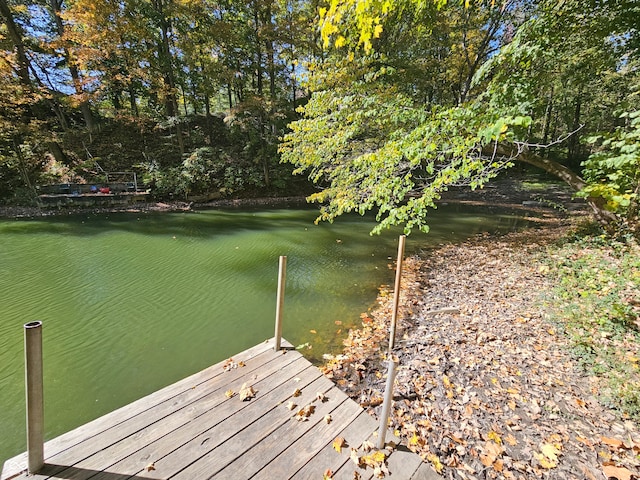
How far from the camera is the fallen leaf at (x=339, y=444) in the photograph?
2.10 m

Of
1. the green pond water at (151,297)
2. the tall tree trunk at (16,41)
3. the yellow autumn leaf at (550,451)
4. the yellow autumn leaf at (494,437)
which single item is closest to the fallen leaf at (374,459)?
the yellow autumn leaf at (494,437)

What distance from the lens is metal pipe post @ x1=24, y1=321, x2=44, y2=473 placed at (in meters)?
1.62

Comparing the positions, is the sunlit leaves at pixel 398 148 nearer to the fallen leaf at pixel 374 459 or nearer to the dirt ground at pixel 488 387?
the dirt ground at pixel 488 387

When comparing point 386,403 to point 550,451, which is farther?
point 550,451

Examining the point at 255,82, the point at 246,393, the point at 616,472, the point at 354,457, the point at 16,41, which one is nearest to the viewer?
the point at 616,472

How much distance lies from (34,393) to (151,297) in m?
3.83

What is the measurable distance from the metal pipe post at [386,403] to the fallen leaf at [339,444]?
0.86ft

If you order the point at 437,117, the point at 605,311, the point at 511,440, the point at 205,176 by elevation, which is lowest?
the point at 511,440

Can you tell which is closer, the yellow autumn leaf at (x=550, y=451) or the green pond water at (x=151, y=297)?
the yellow autumn leaf at (x=550, y=451)

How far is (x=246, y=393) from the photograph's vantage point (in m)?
2.53

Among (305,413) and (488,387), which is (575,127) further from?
(305,413)

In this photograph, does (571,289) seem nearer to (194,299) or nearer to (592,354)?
(592,354)

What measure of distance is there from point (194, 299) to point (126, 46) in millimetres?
14807

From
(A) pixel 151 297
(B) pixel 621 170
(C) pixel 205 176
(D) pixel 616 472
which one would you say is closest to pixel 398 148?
(D) pixel 616 472
